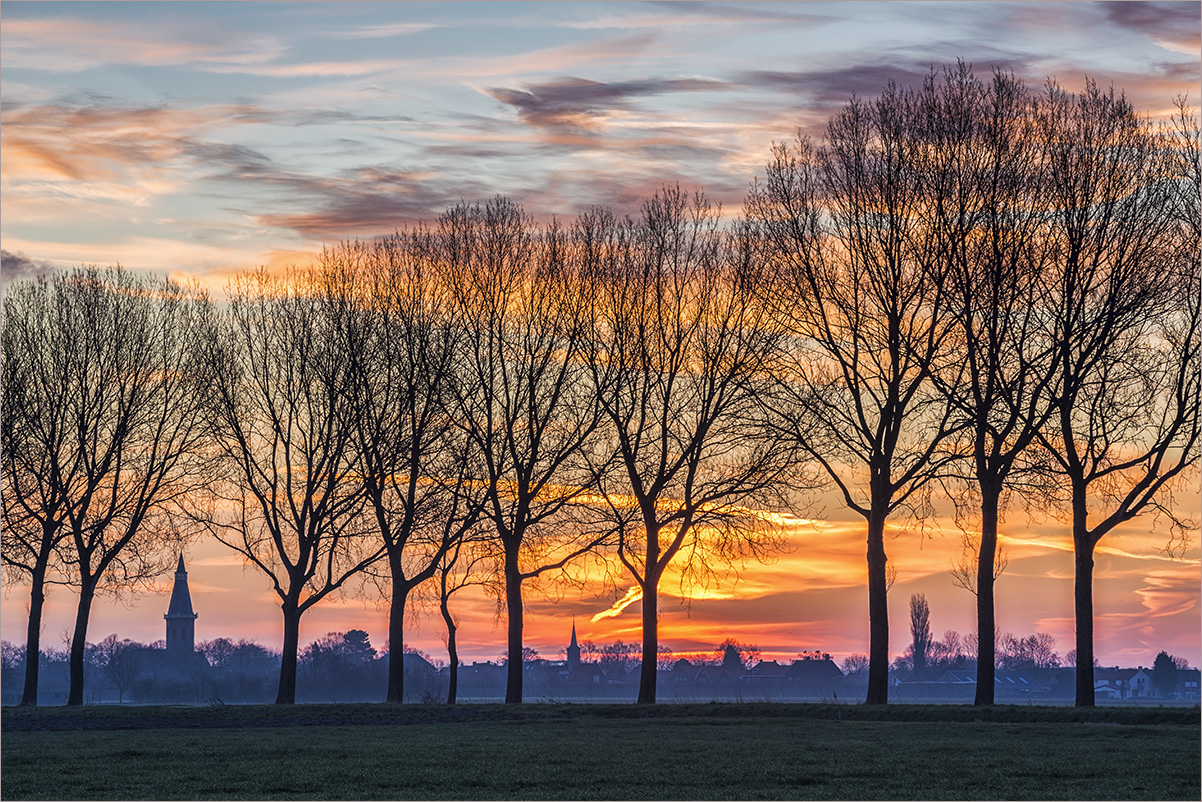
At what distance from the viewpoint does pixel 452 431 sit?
47594 millimetres

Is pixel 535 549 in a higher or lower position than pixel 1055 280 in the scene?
lower

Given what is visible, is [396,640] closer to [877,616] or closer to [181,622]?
[877,616]

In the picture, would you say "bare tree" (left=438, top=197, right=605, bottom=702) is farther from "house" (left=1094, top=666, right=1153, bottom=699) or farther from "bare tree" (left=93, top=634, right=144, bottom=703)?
"house" (left=1094, top=666, right=1153, bottom=699)

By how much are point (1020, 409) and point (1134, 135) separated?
888cm

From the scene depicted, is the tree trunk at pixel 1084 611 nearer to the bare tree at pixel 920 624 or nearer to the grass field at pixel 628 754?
the grass field at pixel 628 754

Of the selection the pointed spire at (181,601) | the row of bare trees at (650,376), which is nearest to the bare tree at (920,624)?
the row of bare trees at (650,376)

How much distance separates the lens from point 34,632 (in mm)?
45188

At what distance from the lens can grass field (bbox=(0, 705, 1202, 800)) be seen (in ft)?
62.0

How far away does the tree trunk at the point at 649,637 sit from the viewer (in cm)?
4084

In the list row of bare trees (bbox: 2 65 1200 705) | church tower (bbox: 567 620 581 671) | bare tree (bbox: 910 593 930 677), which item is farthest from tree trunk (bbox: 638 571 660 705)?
church tower (bbox: 567 620 581 671)

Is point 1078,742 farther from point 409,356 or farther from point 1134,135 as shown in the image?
point 409,356

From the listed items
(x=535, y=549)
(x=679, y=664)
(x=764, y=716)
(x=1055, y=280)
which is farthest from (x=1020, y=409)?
(x=679, y=664)

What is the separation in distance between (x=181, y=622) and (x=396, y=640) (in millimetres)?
141624

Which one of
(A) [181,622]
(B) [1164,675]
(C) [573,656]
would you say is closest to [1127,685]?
(B) [1164,675]
